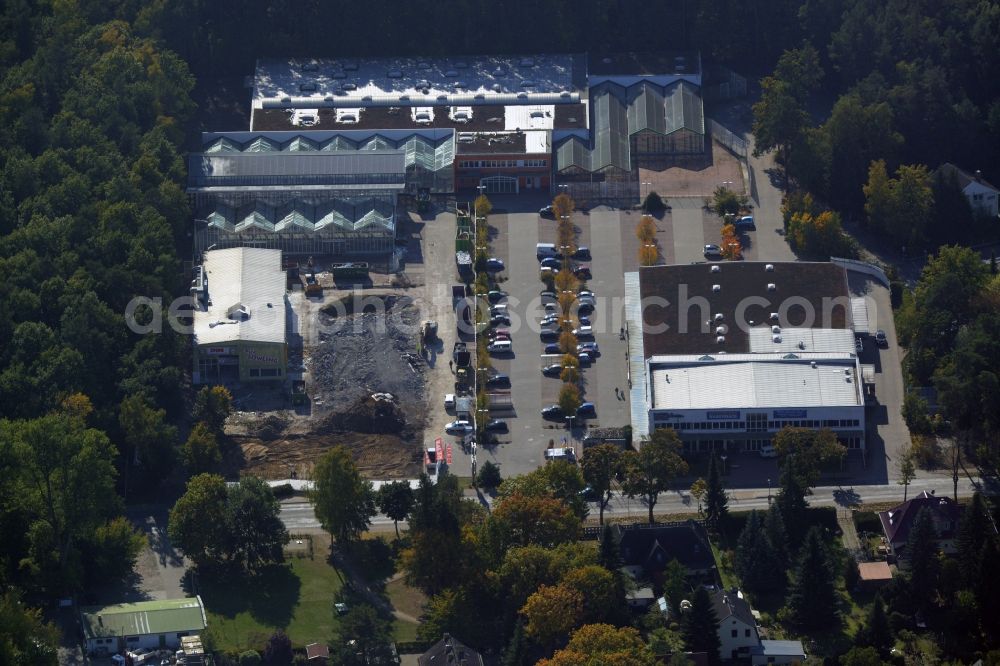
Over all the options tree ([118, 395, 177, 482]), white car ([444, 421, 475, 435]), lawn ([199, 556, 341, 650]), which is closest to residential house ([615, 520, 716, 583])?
white car ([444, 421, 475, 435])

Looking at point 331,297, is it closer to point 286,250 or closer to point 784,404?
point 286,250

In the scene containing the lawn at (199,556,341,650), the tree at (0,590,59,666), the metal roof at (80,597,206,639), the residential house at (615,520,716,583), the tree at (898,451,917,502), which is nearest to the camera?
the tree at (0,590,59,666)

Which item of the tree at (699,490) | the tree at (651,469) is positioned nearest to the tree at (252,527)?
the tree at (651,469)

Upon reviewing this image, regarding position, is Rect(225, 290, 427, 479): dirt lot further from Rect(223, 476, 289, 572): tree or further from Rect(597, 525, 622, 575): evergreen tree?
Rect(597, 525, 622, 575): evergreen tree

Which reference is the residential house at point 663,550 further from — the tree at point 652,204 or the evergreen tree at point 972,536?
the tree at point 652,204

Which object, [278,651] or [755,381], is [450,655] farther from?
[755,381]
